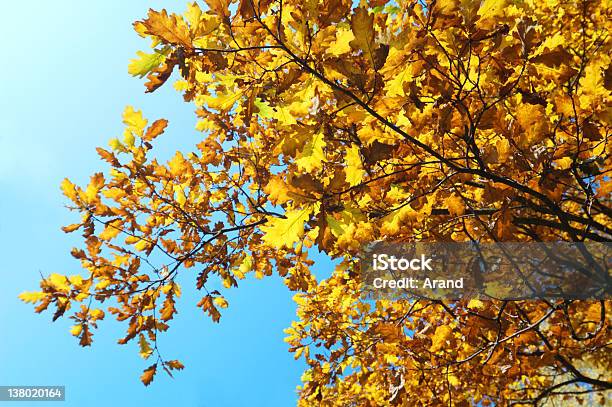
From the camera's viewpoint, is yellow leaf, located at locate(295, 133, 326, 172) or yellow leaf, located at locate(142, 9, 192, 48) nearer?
yellow leaf, located at locate(142, 9, 192, 48)

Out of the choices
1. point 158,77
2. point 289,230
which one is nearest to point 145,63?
point 158,77

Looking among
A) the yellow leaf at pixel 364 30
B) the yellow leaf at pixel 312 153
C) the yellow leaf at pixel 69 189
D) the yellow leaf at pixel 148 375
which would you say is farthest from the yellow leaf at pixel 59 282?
the yellow leaf at pixel 364 30

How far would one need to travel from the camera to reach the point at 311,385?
3.45 metres

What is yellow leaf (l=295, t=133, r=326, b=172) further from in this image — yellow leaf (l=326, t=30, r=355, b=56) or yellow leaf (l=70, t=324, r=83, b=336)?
yellow leaf (l=70, t=324, r=83, b=336)

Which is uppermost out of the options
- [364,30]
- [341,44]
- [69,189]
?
[69,189]

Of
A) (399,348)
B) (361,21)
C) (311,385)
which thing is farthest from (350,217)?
(311,385)

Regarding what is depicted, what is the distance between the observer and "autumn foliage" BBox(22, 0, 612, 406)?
1.33m

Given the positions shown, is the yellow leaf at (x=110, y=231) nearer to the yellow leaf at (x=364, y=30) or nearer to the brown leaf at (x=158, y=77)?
the brown leaf at (x=158, y=77)

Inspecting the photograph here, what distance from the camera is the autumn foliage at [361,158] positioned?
1.33 m

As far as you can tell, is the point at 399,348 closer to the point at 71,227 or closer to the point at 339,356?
the point at 339,356

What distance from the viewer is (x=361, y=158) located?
4.63 ft

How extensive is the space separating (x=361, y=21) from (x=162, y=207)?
2.41m

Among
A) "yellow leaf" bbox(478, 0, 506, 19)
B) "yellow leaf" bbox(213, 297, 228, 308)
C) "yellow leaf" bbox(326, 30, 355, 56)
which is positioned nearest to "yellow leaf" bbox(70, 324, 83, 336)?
"yellow leaf" bbox(213, 297, 228, 308)

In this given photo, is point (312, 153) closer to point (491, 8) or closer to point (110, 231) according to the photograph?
point (491, 8)
